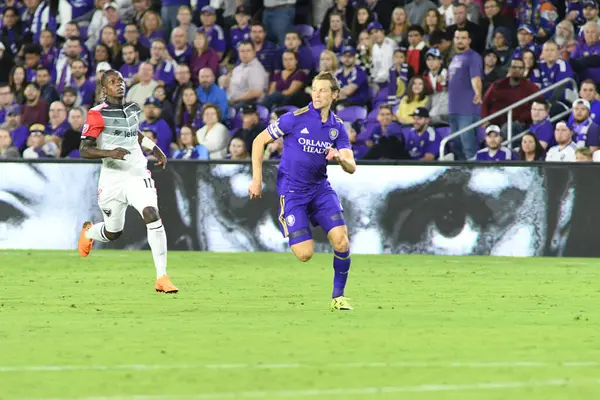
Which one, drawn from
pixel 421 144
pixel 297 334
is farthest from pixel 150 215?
pixel 421 144

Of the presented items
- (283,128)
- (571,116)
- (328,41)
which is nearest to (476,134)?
(571,116)

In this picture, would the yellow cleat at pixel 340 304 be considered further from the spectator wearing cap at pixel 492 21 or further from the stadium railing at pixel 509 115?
the spectator wearing cap at pixel 492 21

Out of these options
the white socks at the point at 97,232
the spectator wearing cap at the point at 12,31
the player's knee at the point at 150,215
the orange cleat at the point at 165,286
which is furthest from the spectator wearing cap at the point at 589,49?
the spectator wearing cap at the point at 12,31

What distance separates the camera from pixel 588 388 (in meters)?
7.27

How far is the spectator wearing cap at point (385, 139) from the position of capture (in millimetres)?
20078

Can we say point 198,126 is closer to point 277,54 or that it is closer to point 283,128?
point 277,54

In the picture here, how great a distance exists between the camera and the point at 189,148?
20891mm

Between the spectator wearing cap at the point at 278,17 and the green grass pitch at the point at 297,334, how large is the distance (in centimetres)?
712

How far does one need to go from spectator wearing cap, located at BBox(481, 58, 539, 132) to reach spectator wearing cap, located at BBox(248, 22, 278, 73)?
3.88 m

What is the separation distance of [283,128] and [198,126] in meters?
10.2

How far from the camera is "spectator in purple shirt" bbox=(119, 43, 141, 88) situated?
2328cm

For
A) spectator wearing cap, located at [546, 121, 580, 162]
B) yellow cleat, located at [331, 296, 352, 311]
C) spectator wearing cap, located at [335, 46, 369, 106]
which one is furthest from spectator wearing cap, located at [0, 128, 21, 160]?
yellow cleat, located at [331, 296, 352, 311]

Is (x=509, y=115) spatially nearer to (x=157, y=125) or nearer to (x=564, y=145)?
(x=564, y=145)

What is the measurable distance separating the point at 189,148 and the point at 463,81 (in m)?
4.23
